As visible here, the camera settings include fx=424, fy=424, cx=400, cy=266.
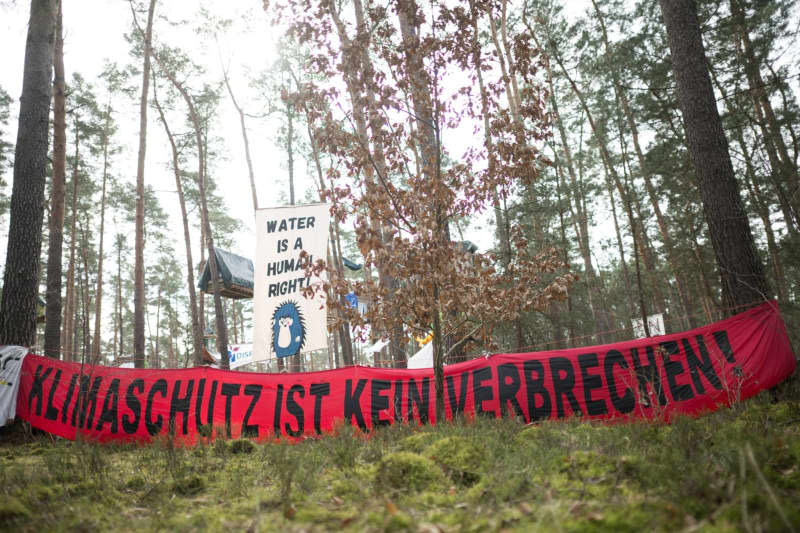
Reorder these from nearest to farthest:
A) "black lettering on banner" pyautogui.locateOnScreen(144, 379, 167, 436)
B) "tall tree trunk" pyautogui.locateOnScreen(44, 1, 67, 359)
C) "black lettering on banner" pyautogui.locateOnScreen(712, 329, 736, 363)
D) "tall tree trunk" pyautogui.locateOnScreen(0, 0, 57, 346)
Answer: "black lettering on banner" pyautogui.locateOnScreen(712, 329, 736, 363)
"black lettering on banner" pyautogui.locateOnScreen(144, 379, 167, 436)
"tall tree trunk" pyautogui.locateOnScreen(0, 0, 57, 346)
"tall tree trunk" pyautogui.locateOnScreen(44, 1, 67, 359)

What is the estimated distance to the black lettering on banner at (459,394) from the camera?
6782mm

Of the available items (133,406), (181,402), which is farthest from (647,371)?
(133,406)

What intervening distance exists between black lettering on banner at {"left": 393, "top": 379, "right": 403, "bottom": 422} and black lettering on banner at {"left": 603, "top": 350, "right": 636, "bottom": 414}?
320cm

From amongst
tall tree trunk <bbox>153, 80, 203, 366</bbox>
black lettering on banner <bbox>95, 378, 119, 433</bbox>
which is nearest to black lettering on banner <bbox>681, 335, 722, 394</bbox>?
black lettering on banner <bbox>95, 378, 119, 433</bbox>

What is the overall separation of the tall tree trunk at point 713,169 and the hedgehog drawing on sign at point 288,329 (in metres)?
6.82

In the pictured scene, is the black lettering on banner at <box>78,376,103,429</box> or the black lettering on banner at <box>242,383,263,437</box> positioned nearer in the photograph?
the black lettering on banner at <box>78,376,103,429</box>

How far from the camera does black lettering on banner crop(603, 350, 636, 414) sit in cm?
628

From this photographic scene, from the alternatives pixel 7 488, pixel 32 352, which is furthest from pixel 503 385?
pixel 32 352

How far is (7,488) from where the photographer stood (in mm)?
3008

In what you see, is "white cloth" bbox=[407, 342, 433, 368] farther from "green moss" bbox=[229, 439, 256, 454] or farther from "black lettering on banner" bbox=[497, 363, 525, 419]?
"green moss" bbox=[229, 439, 256, 454]

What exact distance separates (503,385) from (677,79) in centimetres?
557

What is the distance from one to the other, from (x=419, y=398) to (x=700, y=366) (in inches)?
164

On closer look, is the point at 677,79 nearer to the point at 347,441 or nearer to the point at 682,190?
the point at 347,441

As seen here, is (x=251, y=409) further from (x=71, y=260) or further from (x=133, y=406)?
(x=71, y=260)
